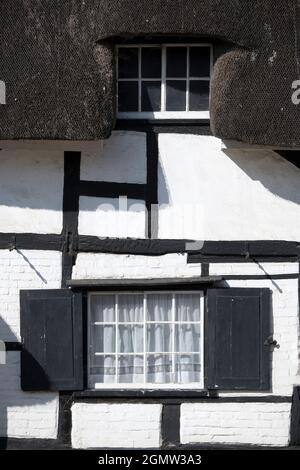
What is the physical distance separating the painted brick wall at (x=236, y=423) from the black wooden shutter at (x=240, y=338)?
20 centimetres

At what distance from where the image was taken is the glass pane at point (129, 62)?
827 centimetres

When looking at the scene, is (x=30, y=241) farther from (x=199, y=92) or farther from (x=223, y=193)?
(x=199, y=92)

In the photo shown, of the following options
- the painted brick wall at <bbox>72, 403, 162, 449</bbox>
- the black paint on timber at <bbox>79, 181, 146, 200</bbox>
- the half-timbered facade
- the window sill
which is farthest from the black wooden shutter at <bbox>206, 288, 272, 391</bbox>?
the black paint on timber at <bbox>79, 181, 146, 200</bbox>

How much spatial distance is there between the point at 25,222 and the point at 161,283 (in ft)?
4.35

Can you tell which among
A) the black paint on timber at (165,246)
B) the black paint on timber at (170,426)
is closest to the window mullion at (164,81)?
the black paint on timber at (165,246)

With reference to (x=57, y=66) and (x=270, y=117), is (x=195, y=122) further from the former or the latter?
(x=57, y=66)

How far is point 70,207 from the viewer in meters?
8.18

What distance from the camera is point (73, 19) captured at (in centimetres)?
790

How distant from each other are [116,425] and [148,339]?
812 mm

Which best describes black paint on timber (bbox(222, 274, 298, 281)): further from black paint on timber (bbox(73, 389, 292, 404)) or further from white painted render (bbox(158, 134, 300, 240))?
black paint on timber (bbox(73, 389, 292, 404))

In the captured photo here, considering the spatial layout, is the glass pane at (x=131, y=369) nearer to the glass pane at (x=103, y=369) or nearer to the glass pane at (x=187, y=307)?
the glass pane at (x=103, y=369)

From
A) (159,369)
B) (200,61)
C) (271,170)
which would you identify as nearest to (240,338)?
(159,369)

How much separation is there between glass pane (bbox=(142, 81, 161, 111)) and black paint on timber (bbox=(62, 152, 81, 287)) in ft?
2.48
